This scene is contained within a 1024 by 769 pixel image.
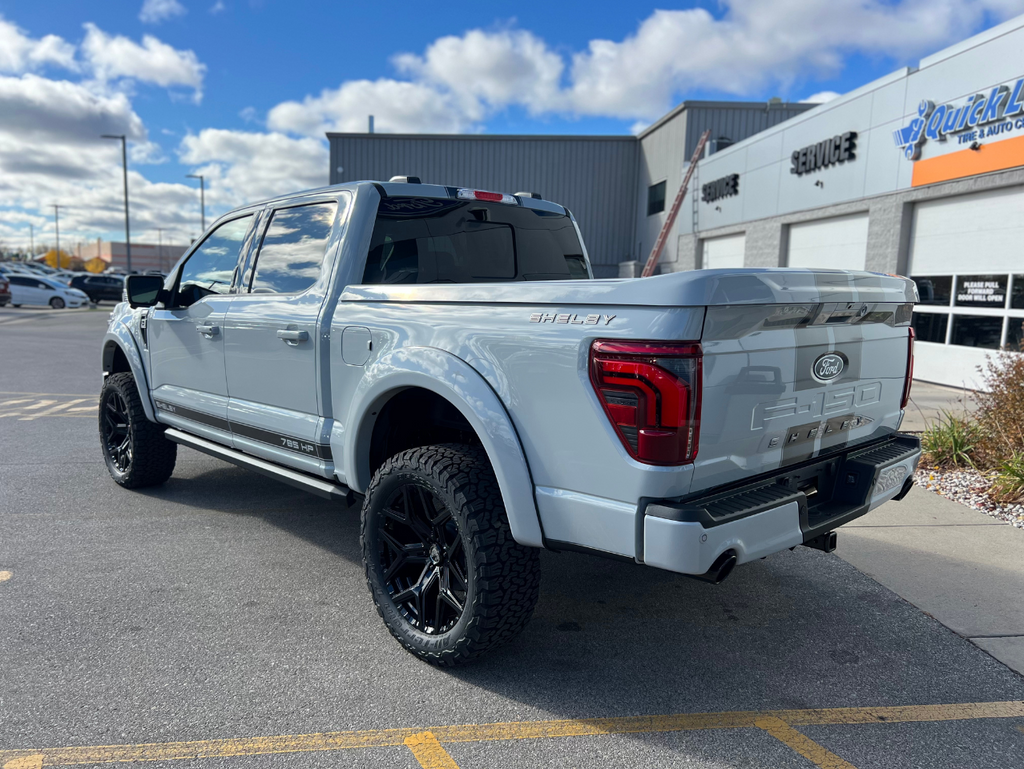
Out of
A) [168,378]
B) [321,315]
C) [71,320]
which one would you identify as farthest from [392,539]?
[71,320]

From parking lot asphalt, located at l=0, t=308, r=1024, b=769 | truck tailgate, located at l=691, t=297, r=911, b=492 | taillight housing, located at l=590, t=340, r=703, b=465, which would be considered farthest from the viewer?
parking lot asphalt, located at l=0, t=308, r=1024, b=769

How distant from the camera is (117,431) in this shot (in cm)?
559

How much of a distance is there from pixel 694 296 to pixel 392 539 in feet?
5.57

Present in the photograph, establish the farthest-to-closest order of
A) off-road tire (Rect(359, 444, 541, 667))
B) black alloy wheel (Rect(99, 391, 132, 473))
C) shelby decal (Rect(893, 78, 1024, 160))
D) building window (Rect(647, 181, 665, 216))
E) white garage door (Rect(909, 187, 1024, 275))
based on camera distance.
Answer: building window (Rect(647, 181, 665, 216))
white garage door (Rect(909, 187, 1024, 275))
shelby decal (Rect(893, 78, 1024, 160))
black alloy wheel (Rect(99, 391, 132, 473))
off-road tire (Rect(359, 444, 541, 667))

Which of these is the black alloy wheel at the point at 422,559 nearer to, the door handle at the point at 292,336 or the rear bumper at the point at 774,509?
the rear bumper at the point at 774,509

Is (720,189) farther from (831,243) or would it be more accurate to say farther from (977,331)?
(977,331)

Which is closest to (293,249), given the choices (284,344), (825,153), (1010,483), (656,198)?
(284,344)

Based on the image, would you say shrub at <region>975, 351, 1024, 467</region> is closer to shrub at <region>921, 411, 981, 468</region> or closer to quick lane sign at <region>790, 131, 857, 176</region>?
shrub at <region>921, 411, 981, 468</region>

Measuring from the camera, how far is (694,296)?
226cm

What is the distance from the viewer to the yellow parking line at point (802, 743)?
95.8 inches

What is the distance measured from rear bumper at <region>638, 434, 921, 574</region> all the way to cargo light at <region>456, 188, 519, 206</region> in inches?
86.3

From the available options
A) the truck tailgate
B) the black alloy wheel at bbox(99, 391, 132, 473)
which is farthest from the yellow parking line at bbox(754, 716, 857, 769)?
the black alloy wheel at bbox(99, 391, 132, 473)

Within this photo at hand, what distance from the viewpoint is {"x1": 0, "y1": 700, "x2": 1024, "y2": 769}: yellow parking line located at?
2.44 m

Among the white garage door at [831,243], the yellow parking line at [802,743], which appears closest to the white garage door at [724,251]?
the white garage door at [831,243]
